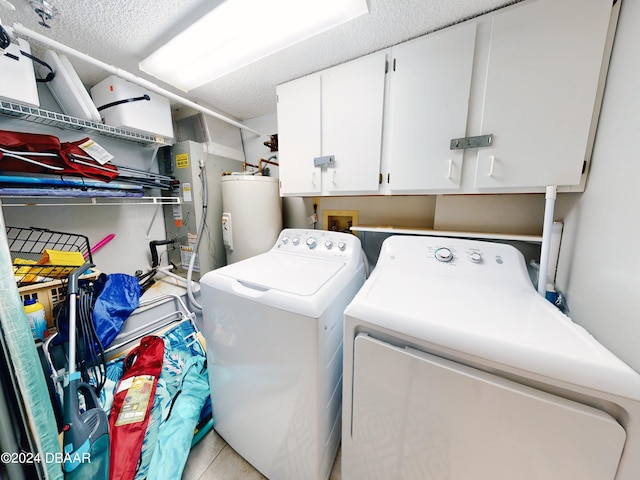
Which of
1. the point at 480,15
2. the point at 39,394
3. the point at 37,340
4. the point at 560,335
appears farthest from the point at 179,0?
the point at 560,335

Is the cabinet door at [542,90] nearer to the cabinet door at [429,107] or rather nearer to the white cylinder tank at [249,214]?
the cabinet door at [429,107]

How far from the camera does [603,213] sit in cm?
82

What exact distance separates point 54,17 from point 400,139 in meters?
1.92

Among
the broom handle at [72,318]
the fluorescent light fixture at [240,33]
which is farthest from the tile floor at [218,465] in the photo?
the fluorescent light fixture at [240,33]

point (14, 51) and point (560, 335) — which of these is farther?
point (14, 51)

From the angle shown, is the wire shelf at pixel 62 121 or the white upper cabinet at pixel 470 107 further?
the wire shelf at pixel 62 121

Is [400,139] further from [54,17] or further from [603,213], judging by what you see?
[54,17]

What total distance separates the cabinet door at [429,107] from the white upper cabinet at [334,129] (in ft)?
0.35

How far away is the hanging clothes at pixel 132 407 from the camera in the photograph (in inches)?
37.3

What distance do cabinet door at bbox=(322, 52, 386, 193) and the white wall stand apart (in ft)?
2.96

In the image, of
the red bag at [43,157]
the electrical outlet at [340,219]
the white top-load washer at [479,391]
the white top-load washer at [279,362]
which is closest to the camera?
the white top-load washer at [479,391]

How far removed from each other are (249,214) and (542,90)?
71.5 inches

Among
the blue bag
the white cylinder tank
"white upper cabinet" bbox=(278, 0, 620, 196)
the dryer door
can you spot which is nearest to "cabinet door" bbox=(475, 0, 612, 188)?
"white upper cabinet" bbox=(278, 0, 620, 196)

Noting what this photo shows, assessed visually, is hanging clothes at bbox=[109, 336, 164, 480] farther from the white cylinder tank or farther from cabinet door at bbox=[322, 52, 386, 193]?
cabinet door at bbox=[322, 52, 386, 193]
